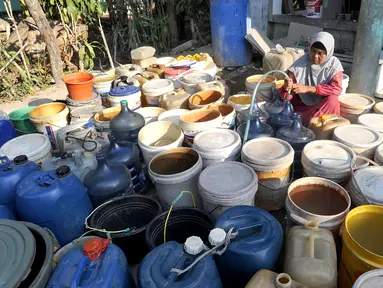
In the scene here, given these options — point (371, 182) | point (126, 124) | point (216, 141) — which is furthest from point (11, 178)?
point (371, 182)

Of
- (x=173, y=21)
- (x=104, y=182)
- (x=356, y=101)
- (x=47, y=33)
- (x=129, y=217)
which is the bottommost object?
(x=129, y=217)

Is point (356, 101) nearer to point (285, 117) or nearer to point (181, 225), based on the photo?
point (285, 117)

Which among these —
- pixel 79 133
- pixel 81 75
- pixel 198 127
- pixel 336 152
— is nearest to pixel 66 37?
pixel 81 75

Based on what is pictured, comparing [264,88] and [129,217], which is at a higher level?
[264,88]

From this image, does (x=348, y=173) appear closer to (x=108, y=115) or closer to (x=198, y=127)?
(x=198, y=127)

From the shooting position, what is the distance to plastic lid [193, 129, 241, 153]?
2916mm

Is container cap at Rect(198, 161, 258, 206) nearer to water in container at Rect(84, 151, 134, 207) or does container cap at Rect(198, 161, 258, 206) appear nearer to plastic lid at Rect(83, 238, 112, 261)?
water in container at Rect(84, 151, 134, 207)

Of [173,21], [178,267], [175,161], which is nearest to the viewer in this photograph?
[178,267]

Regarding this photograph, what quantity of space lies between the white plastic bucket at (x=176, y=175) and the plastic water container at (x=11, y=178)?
1121 mm

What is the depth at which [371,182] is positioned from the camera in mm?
2334

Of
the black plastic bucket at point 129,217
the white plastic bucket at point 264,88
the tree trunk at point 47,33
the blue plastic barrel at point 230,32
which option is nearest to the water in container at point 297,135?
the white plastic bucket at point 264,88

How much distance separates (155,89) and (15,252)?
2818 millimetres

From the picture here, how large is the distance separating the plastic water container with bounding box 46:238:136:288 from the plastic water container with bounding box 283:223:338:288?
100 centimetres

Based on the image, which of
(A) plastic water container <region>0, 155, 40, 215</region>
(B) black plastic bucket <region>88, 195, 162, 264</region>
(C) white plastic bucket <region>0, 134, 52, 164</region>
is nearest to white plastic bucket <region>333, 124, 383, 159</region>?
(B) black plastic bucket <region>88, 195, 162, 264</region>
